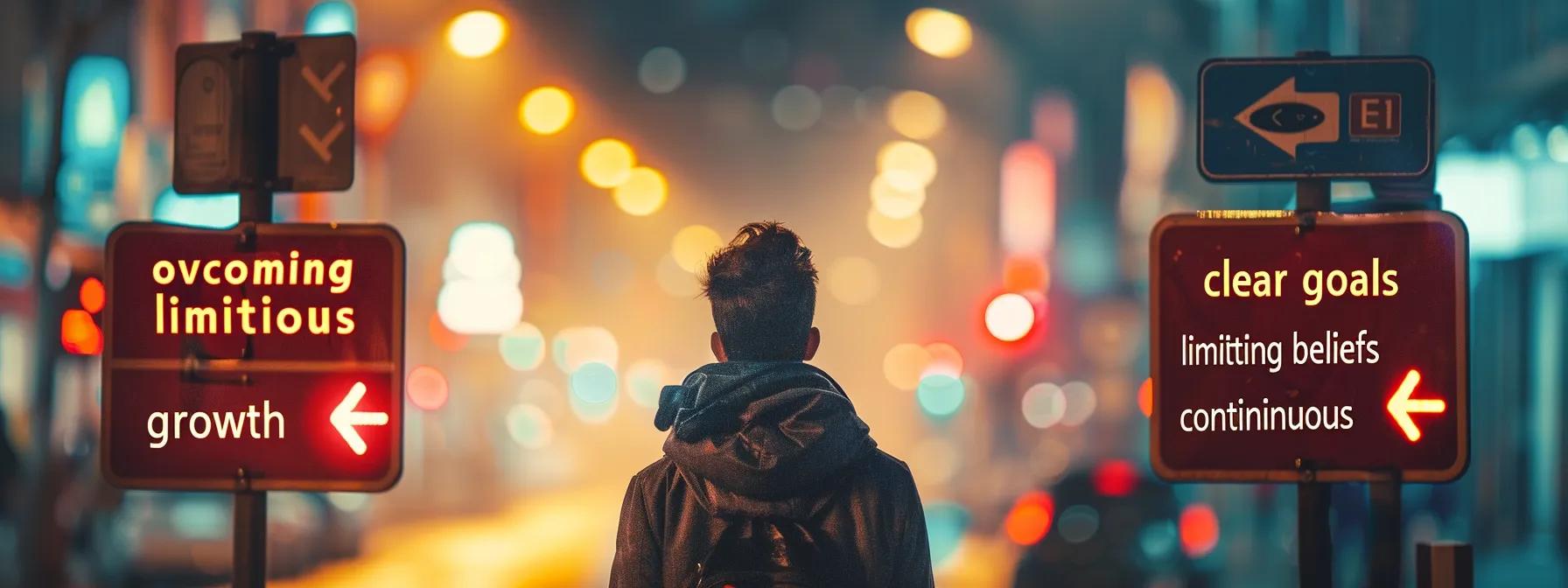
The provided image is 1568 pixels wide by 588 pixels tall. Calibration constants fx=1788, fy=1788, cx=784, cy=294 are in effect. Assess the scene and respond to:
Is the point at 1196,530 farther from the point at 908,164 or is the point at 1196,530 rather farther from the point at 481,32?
the point at 908,164

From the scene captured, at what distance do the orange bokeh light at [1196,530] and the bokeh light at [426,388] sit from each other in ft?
67.4

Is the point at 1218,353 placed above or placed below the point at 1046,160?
below

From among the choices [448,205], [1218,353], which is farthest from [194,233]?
[448,205]

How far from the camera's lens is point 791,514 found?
442cm

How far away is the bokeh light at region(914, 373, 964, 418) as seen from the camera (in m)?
46.6

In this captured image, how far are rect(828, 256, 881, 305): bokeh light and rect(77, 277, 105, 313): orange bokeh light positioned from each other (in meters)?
64.2

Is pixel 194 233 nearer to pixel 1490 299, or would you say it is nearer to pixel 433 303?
pixel 1490 299

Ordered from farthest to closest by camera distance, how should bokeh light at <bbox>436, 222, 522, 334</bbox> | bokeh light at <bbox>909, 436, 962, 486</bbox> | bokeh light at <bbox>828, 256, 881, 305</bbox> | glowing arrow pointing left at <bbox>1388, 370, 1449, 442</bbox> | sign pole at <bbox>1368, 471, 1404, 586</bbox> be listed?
bokeh light at <bbox>828, 256, 881, 305</bbox>, bokeh light at <bbox>909, 436, 962, 486</bbox>, bokeh light at <bbox>436, 222, 522, 334</bbox>, sign pole at <bbox>1368, 471, 1404, 586</bbox>, glowing arrow pointing left at <bbox>1388, 370, 1449, 442</bbox>

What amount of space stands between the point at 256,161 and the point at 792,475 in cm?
217

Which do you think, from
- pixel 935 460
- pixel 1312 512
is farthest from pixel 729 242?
pixel 935 460

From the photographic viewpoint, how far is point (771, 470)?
4363 mm

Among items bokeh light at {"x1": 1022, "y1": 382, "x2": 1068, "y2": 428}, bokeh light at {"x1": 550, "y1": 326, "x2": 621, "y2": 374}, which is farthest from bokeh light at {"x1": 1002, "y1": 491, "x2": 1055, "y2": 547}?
bokeh light at {"x1": 550, "y1": 326, "x2": 621, "y2": 374}

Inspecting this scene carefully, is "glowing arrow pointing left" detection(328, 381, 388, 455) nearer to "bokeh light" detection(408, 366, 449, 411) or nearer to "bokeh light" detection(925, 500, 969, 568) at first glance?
"bokeh light" detection(925, 500, 969, 568)

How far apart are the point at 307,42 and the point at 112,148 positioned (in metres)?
29.7
